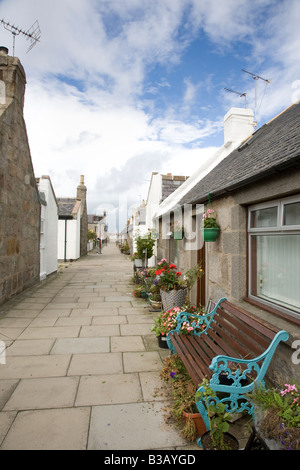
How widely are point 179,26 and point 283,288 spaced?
17.1ft

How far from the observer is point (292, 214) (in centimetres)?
278

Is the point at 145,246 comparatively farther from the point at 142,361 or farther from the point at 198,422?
the point at 198,422

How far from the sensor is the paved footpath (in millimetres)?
2252

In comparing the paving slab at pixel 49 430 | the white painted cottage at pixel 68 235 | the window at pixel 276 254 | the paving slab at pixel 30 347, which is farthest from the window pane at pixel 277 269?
the white painted cottage at pixel 68 235

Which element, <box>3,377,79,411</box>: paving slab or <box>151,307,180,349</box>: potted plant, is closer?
<box>3,377,79,411</box>: paving slab

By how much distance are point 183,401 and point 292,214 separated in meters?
2.15

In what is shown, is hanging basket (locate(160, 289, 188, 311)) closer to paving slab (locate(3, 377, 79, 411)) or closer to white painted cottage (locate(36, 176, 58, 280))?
paving slab (locate(3, 377, 79, 411))

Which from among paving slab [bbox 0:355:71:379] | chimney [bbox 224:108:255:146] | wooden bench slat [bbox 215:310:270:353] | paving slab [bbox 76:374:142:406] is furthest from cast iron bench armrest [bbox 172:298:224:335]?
chimney [bbox 224:108:255:146]

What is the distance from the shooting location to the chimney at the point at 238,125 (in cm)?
780

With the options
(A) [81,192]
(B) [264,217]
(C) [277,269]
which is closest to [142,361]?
(C) [277,269]

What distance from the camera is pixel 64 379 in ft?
10.5

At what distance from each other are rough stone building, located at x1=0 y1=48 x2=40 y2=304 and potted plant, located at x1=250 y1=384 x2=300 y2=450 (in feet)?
19.3
